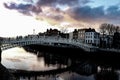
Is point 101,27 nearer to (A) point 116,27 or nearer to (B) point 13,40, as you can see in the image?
(A) point 116,27

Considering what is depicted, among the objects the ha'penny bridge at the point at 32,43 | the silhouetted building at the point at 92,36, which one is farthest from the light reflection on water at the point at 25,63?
the silhouetted building at the point at 92,36

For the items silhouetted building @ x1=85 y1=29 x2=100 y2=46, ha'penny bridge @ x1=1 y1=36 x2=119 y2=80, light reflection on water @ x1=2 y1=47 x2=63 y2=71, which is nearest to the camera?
ha'penny bridge @ x1=1 y1=36 x2=119 y2=80

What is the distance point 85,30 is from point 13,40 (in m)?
66.9

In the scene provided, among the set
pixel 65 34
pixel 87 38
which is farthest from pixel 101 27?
pixel 65 34

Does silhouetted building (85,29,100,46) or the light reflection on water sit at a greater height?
silhouetted building (85,29,100,46)

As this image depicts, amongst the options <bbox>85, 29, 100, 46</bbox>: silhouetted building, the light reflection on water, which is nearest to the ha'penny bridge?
the light reflection on water

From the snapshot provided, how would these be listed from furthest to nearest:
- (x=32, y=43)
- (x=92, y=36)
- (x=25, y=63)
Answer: (x=92, y=36) < (x=32, y=43) < (x=25, y=63)

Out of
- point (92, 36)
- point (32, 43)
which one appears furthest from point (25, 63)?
point (92, 36)

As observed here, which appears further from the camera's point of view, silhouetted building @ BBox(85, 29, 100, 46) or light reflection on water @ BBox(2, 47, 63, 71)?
silhouetted building @ BBox(85, 29, 100, 46)

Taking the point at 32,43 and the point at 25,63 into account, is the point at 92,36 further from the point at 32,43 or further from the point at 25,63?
the point at 25,63

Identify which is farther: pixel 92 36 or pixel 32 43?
pixel 92 36

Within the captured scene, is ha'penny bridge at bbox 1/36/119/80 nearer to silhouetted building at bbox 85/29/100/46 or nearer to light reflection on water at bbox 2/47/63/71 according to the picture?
light reflection on water at bbox 2/47/63/71

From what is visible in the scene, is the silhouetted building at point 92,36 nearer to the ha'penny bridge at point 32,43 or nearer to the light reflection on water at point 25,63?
the ha'penny bridge at point 32,43

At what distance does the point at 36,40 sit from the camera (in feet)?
139
